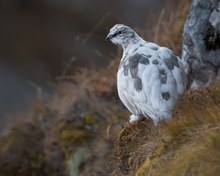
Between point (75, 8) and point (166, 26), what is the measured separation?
7698 millimetres

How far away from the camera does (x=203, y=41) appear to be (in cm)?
782

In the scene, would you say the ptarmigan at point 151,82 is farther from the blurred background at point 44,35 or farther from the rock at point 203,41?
the blurred background at point 44,35

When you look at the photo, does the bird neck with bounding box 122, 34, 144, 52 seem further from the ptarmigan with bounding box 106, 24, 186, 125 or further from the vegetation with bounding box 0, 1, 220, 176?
the vegetation with bounding box 0, 1, 220, 176

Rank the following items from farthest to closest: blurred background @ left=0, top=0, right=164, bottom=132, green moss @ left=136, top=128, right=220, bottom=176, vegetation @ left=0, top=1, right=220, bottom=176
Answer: blurred background @ left=0, top=0, right=164, bottom=132
vegetation @ left=0, top=1, right=220, bottom=176
green moss @ left=136, top=128, right=220, bottom=176

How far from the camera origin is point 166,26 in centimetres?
1052

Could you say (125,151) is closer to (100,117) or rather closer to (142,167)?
(142,167)

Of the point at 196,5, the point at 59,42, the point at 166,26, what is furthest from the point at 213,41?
the point at 59,42

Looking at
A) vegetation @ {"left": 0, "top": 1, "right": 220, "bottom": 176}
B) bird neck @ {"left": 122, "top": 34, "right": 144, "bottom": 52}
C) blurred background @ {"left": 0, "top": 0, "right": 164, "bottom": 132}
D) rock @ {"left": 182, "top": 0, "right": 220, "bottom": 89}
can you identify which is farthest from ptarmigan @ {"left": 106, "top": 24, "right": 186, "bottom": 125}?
blurred background @ {"left": 0, "top": 0, "right": 164, "bottom": 132}

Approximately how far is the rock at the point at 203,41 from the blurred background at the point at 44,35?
833cm

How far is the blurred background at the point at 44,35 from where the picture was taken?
55.0 feet

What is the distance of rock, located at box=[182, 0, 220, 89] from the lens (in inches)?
304

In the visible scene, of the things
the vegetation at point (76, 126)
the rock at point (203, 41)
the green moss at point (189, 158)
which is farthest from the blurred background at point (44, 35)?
the green moss at point (189, 158)

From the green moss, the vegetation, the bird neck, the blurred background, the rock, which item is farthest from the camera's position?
the blurred background

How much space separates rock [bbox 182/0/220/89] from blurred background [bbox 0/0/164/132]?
8328mm
